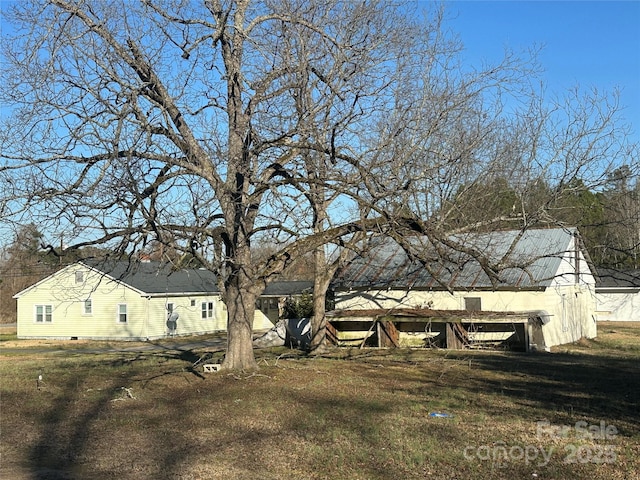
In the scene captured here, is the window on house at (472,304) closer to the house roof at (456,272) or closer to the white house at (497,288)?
the white house at (497,288)

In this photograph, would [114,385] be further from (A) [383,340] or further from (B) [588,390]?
(A) [383,340]

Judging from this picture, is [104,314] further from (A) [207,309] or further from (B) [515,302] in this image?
(B) [515,302]

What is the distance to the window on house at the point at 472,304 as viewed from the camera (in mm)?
23422

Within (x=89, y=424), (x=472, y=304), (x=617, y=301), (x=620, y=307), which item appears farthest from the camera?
(x=617, y=301)

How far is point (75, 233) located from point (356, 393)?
18.7 feet

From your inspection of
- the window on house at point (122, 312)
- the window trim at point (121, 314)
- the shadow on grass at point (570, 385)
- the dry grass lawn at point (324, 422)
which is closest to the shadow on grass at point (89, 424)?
the dry grass lawn at point (324, 422)

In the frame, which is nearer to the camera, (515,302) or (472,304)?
(515,302)

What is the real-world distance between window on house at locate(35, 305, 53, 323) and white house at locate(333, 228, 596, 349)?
18120mm

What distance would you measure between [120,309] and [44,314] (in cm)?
510

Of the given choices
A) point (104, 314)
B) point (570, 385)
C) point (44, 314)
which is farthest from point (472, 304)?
point (44, 314)

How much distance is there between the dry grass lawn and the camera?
262 inches

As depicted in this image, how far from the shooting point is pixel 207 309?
37.2 meters

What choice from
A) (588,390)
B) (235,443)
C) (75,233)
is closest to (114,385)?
(75,233)

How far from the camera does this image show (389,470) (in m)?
6.50
